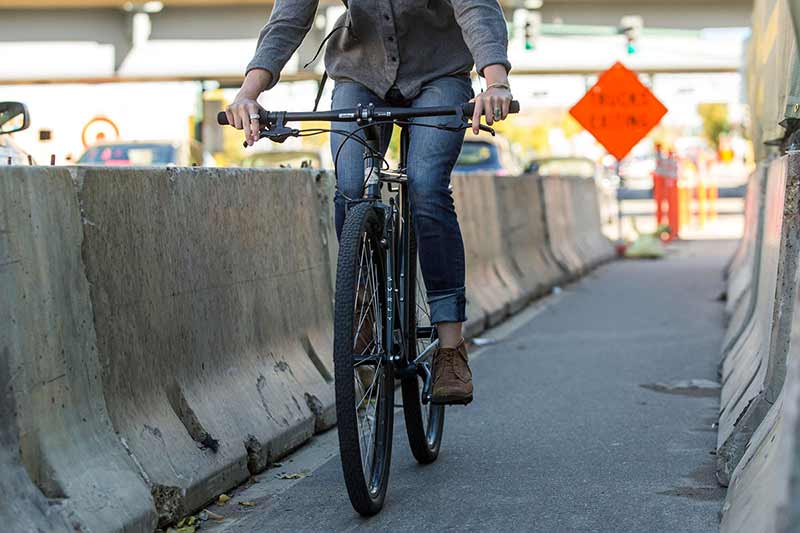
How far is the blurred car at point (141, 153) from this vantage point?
59.1ft

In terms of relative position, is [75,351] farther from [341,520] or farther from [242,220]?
[242,220]

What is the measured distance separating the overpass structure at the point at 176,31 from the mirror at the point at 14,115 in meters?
22.5

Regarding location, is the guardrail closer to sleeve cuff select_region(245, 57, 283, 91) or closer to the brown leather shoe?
the brown leather shoe

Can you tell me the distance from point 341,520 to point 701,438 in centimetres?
214

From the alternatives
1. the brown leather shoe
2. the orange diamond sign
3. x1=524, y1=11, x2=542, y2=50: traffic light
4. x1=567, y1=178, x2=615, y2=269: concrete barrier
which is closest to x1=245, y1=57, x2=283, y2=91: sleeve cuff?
the brown leather shoe

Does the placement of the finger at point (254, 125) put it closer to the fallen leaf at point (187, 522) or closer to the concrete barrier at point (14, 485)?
the concrete barrier at point (14, 485)

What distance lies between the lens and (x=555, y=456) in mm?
5949

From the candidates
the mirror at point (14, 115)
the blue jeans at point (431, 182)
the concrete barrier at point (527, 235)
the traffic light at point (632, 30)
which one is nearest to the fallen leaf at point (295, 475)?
the blue jeans at point (431, 182)

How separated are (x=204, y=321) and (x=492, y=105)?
1.71 metres

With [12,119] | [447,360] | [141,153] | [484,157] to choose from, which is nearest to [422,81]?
[447,360]

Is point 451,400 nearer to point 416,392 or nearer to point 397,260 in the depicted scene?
point 416,392

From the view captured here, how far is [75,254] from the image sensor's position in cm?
459

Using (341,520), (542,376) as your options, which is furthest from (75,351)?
(542,376)

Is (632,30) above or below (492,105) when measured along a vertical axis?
above
